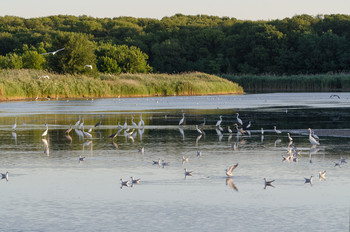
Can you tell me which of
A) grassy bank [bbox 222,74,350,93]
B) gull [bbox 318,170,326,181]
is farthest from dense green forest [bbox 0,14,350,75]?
gull [bbox 318,170,326,181]

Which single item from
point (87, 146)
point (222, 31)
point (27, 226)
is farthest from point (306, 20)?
point (27, 226)

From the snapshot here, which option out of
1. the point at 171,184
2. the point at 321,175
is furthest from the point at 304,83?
the point at 171,184

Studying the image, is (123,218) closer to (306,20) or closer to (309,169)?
(309,169)

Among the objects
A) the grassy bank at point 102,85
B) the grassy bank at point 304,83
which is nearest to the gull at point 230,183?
the grassy bank at point 102,85

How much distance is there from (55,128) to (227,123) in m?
6.37

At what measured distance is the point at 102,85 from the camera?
55062mm

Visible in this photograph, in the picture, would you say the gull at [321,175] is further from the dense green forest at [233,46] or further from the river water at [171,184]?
the dense green forest at [233,46]

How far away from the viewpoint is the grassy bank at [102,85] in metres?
48.6

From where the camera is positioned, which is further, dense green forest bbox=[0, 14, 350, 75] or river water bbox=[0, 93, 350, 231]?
dense green forest bbox=[0, 14, 350, 75]

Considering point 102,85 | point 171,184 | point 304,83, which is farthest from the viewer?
point 304,83

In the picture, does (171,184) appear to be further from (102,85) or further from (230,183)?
(102,85)

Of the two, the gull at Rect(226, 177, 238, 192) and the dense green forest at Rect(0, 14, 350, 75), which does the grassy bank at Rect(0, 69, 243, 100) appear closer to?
the dense green forest at Rect(0, 14, 350, 75)

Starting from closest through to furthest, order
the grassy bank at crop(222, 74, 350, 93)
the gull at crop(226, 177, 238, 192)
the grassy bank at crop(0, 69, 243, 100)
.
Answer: the gull at crop(226, 177, 238, 192), the grassy bank at crop(0, 69, 243, 100), the grassy bank at crop(222, 74, 350, 93)

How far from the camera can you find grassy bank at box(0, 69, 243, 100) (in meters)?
48.6
